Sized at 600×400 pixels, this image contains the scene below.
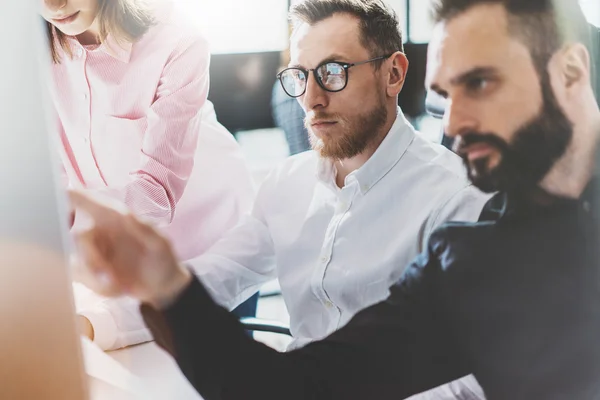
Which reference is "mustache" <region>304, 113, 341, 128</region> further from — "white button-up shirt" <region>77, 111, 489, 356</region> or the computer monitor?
the computer monitor

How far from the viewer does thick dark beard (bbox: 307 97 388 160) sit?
3.26 feet

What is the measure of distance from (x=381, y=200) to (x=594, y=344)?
54 cm

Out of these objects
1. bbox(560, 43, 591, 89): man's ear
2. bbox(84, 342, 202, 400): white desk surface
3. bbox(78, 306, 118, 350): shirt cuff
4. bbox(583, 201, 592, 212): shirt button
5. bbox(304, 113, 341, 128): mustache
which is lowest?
bbox(84, 342, 202, 400): white desk surface

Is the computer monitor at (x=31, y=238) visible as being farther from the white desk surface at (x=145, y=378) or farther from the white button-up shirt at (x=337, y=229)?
the white button-up shirt at (x=337, y=229)

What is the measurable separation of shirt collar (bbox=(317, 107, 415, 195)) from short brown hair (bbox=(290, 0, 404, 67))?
0.39 ft

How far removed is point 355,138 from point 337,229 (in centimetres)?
17

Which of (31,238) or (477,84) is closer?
(31,238)

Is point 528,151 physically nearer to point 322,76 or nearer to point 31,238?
point 322,76

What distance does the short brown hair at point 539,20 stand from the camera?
97 cm

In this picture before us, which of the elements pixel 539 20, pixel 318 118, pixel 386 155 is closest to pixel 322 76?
pixel 318 118

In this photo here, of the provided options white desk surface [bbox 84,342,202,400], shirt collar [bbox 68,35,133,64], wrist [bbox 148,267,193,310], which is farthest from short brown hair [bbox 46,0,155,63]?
white desk surface [bbox 84,342,202,400]

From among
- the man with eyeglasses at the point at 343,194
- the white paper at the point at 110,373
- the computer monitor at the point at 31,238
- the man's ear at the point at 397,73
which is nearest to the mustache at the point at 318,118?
the man with eyeglasses at the point at 343,194

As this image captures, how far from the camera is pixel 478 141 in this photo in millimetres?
1001

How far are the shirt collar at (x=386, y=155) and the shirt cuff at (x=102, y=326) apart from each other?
487 millimetres
